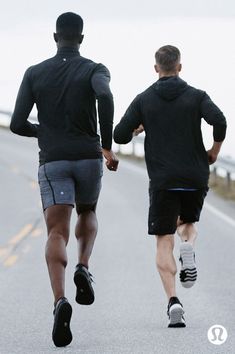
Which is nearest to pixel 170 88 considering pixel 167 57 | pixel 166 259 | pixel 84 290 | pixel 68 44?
pixel 167 57

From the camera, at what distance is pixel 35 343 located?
9055 millimetres

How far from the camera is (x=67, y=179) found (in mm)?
8945

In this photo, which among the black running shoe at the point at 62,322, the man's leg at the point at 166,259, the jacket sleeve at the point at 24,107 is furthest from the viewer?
the man's leg at the point at 166,259

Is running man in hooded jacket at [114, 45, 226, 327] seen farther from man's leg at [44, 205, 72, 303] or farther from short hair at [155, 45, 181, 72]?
man's leg at [44, 205, 72, 303]

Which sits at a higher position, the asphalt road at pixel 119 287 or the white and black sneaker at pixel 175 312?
the white and black sneaker at pixel 175 312

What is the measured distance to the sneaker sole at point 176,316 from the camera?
30.7ft

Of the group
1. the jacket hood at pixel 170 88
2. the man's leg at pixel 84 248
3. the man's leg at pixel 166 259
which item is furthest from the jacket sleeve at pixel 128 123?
the man's leg at pixel 166 259

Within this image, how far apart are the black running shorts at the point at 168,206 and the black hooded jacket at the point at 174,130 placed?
0.10 metres

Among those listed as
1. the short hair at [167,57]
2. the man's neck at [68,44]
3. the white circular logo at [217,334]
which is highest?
the man's neck at [68,44]

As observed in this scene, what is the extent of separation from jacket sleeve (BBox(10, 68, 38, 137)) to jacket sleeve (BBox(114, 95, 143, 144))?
73 centimetres

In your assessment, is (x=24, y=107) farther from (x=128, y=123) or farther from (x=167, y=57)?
(x=167, y=57)

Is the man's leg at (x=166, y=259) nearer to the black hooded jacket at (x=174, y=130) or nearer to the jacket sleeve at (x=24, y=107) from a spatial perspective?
the black hooded jacket at (x=174, y=130)

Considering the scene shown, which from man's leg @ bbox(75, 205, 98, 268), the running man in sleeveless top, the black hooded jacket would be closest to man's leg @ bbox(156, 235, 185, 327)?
the black hooded jacket

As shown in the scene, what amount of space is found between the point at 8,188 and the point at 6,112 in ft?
64.1
